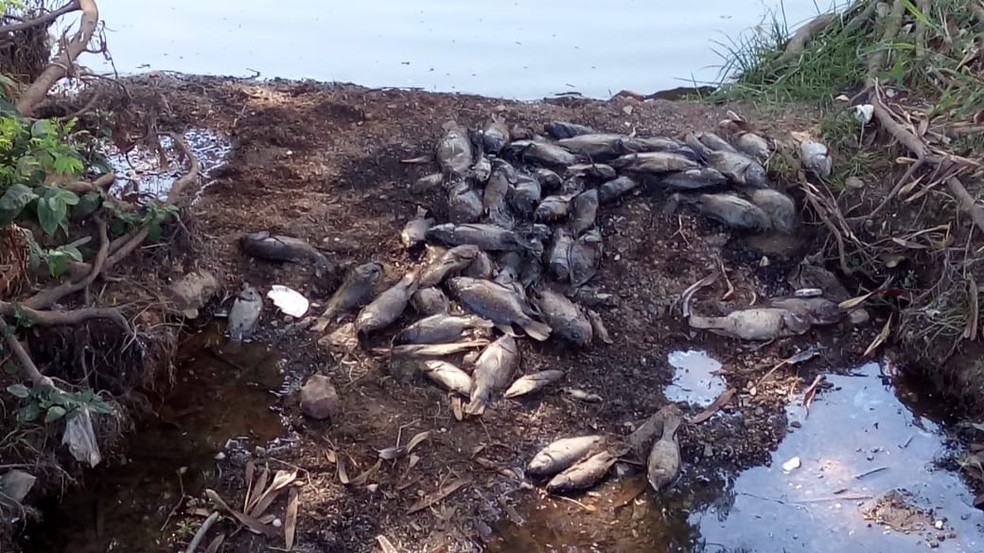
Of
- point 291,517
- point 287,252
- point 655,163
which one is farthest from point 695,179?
point 291,517

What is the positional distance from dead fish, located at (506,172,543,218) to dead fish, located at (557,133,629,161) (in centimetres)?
43

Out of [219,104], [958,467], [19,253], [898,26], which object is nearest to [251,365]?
[19,253]

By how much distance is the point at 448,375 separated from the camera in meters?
3.63

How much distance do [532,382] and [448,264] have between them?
28.8 inches

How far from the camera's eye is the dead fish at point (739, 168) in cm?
467

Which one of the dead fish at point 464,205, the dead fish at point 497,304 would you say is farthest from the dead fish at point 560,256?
the dead fish at point 464,205

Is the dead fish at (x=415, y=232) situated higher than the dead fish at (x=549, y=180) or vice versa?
the dead fish at (x=549, y=180)

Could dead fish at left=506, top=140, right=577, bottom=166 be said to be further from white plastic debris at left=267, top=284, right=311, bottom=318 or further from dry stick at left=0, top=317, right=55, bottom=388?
dry stick at left=0, top=317, right=55, bottom=388

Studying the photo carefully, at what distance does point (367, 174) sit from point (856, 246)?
2.42 m

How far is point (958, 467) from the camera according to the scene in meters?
3.40

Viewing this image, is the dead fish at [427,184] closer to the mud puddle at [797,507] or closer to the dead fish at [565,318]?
the dead fish at [565,318]

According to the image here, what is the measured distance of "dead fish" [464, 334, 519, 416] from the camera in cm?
354

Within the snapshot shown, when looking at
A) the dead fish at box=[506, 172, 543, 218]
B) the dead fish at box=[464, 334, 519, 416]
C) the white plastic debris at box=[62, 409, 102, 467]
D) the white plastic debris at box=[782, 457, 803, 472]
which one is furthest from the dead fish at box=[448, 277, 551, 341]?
the white plastic debris at box=[62, 409, 102, 467]

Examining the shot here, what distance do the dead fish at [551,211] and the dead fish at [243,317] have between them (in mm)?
1336
